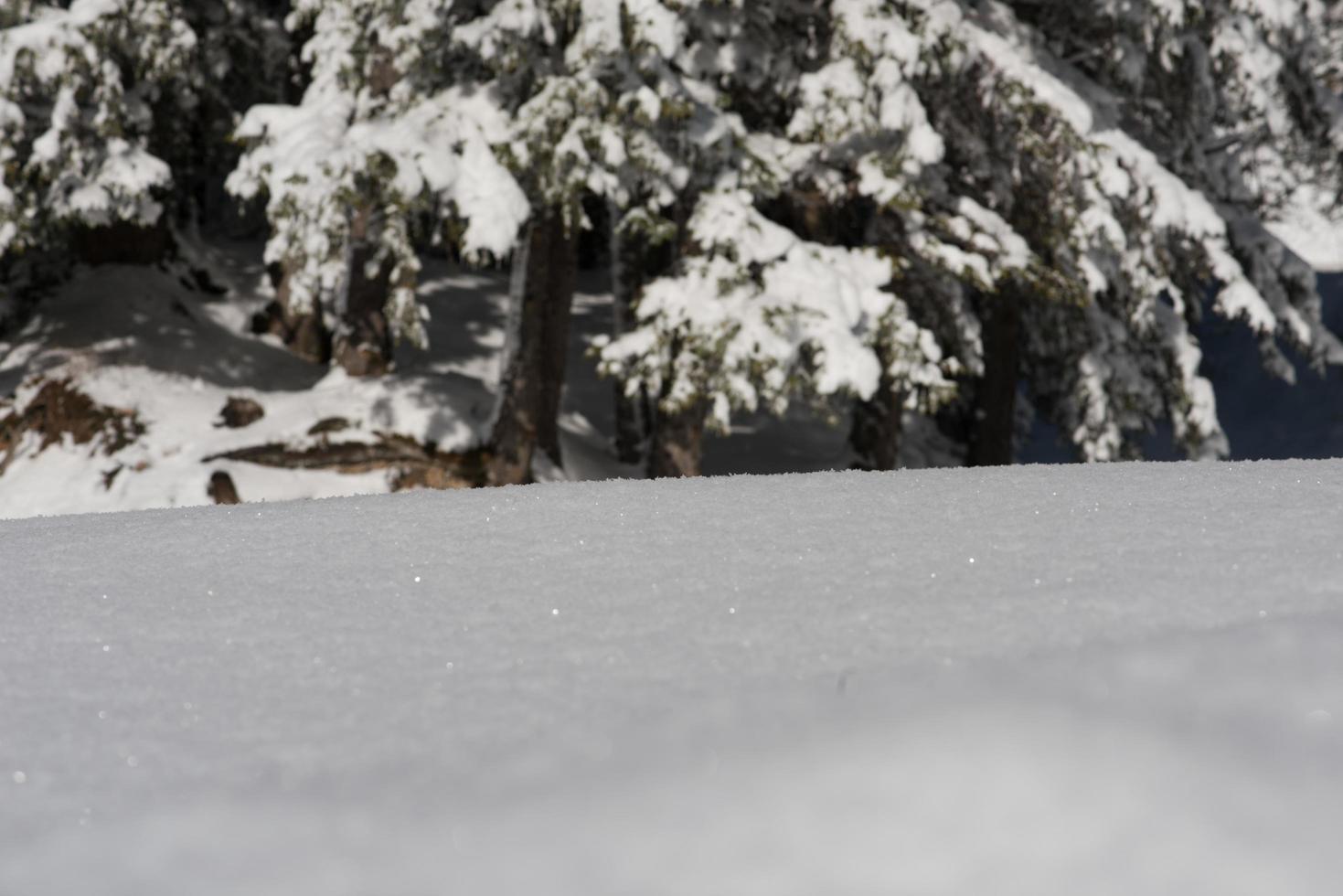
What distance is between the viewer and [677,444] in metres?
9.92

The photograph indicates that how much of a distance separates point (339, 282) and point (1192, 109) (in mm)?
7832

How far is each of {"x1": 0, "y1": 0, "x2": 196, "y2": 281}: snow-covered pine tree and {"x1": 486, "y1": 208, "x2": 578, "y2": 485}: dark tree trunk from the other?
282 centimetres

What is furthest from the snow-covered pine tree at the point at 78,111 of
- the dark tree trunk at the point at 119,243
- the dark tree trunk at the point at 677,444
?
the dark tree trunk at the point at 677,444

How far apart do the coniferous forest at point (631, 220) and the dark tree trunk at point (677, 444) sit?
28 mm

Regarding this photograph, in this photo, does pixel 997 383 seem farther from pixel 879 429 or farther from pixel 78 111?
pixel 78 111

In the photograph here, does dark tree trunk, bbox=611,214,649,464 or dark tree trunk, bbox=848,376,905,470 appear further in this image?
dark tree trunk, bbox=611,214,649,464

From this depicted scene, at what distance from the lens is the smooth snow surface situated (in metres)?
1.30

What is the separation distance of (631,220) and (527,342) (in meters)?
2.16

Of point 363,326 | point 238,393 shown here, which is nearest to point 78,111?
point 238,393

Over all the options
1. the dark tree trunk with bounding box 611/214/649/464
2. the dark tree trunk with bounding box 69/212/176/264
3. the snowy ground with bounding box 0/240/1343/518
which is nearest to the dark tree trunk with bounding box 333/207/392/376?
the snowy ground with bounding box 0/240/1343/518

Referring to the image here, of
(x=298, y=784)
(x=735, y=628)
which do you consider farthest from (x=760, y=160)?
(x=298, y=784)

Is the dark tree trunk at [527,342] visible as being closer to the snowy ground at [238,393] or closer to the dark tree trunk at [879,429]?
the snowy ground at [238,393]

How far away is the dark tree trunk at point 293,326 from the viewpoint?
1323cm

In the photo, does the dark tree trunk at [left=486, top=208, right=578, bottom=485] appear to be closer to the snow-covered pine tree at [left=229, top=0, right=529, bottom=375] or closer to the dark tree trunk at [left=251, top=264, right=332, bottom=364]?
the snow-covered pine tree at [left=229, top=0, right=529, bottom=375]
